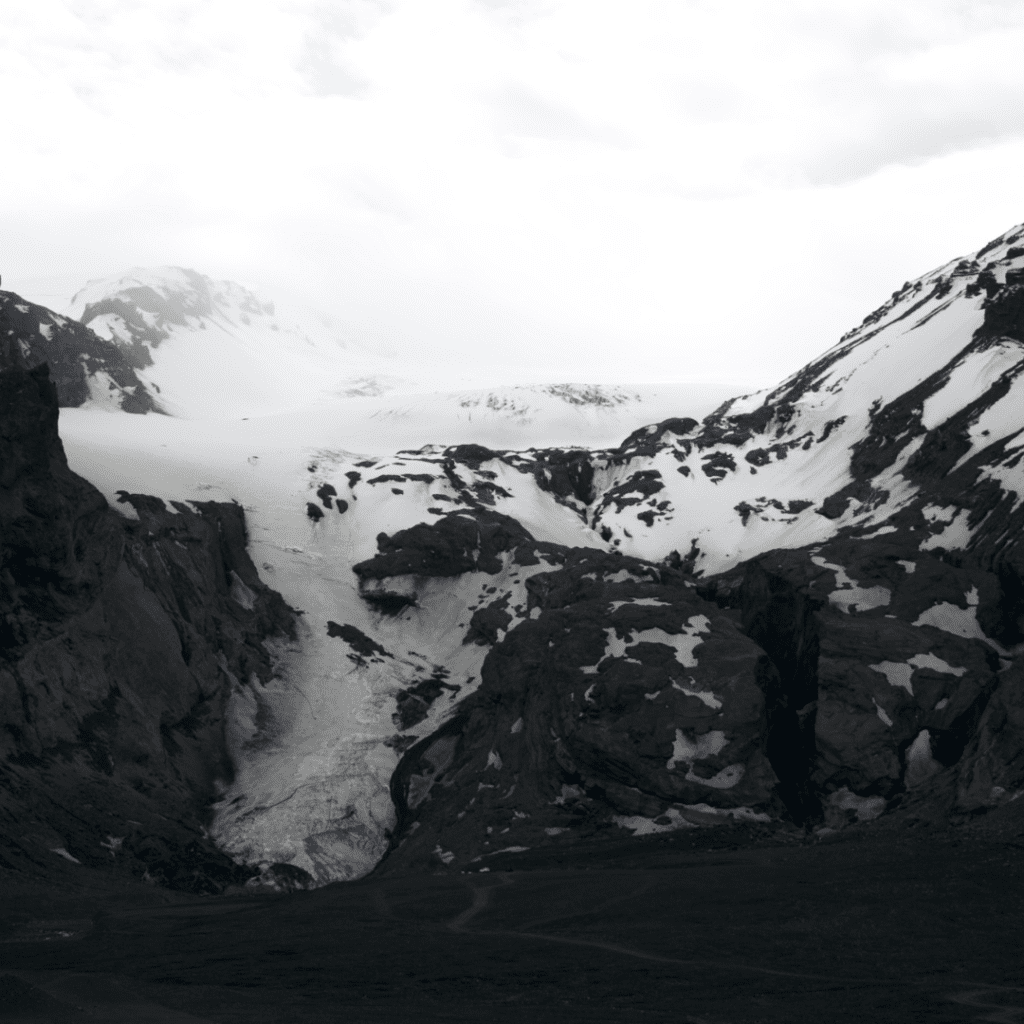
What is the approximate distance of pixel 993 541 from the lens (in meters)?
106

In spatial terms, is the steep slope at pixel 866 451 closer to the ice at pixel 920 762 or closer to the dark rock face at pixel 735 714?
the dark rock face at pixel 735 714

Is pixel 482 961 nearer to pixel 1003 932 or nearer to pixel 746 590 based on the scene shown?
pixel 1003 932

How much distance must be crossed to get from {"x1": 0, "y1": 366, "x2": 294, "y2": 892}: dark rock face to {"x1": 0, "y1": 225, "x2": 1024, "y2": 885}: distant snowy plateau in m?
1.12

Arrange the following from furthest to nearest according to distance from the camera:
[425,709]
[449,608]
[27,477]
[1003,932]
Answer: [449,608] → [425,709] → [27,477] → [1003,932]

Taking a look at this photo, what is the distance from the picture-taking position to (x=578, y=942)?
53.7 m

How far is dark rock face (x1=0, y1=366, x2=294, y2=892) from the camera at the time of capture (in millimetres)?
85125

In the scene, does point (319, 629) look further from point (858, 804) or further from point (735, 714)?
point (858, 804)

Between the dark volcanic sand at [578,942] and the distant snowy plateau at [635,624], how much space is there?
1113cm

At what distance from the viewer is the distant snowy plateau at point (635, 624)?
8938cm

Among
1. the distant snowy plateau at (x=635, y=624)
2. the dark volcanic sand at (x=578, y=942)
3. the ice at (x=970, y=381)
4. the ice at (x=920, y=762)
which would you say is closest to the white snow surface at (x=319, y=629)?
the distant snowy plateau at (x=635, y=624)

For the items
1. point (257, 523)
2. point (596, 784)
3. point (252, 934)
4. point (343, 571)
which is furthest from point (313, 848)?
point (257, 523)

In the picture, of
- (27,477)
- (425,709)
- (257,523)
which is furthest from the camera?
(257,523)

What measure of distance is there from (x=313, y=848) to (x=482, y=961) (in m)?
46.7

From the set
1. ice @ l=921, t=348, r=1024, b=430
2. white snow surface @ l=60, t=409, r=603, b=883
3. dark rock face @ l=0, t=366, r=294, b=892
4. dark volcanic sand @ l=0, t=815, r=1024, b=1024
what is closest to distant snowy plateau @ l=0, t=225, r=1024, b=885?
white snow surface @ l=60, t=409, r=603, b=883
